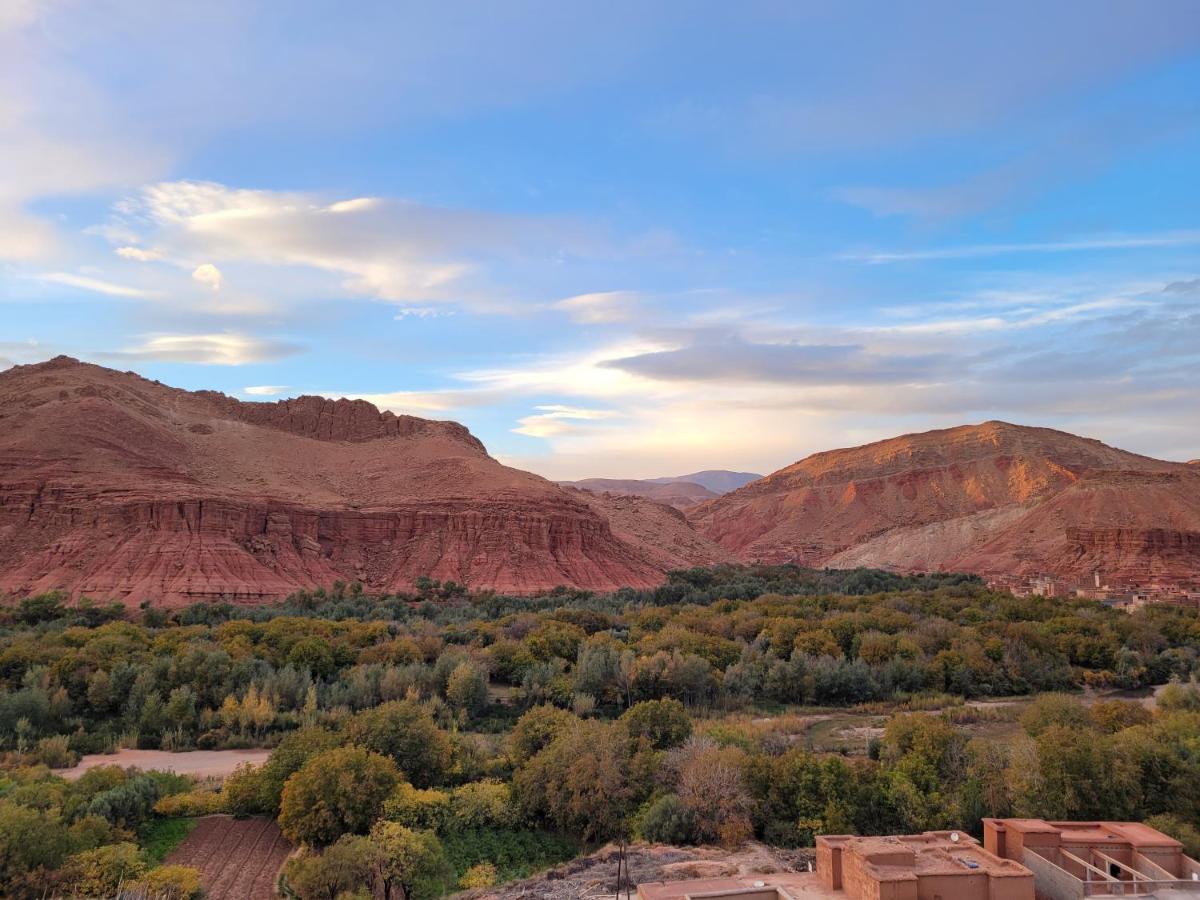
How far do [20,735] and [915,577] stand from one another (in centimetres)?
5698

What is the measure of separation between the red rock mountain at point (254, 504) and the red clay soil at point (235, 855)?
102ft

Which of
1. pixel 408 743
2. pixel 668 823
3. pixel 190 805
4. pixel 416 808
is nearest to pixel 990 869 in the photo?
pixel 668 823

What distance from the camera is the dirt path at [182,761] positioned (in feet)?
61.6

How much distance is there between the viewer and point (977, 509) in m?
92.1

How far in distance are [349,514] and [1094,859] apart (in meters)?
51.7

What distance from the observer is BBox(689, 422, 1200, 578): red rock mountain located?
216ft

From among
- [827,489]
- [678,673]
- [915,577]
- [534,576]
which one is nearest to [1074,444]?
[827,489]

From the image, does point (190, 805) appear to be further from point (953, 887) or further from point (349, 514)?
point (349, 514)

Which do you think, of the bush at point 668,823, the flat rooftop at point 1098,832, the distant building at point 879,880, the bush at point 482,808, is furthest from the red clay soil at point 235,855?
the flat rooftop at point 1098,832

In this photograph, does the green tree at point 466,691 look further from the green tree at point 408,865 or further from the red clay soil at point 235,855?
the green tree at point 408,865

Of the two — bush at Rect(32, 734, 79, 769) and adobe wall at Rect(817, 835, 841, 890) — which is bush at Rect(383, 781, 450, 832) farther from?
bush at Rect(32, 734, 79, 769)

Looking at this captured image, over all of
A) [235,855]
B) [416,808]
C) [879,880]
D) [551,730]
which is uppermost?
[879,880]

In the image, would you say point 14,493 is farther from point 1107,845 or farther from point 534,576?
point 1107,845

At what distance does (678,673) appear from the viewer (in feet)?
85.1
